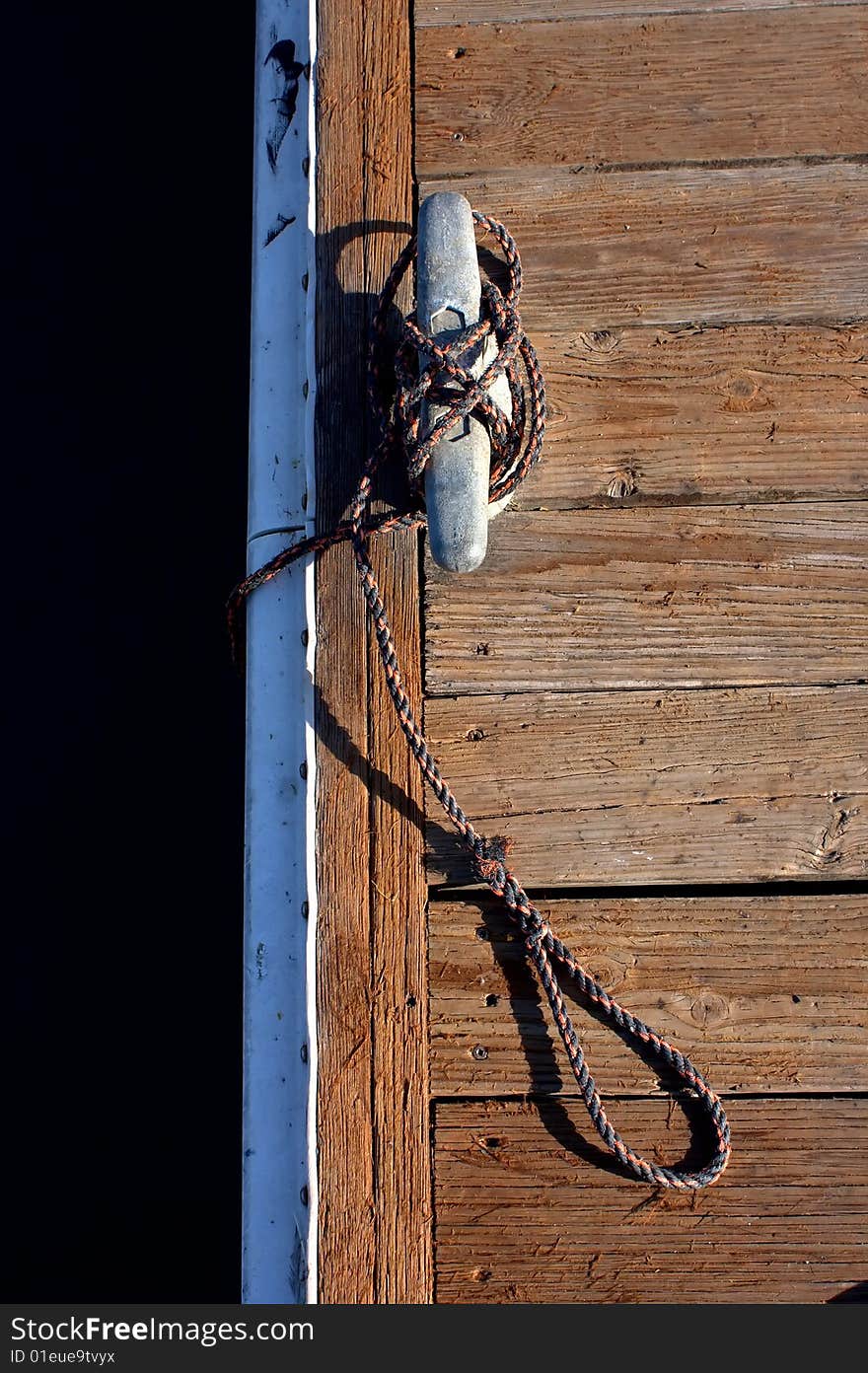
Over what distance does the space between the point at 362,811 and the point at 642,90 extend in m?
1.24

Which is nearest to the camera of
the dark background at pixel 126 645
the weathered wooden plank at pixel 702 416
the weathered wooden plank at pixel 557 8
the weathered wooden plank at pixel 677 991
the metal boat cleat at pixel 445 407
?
the metal boat cleat at pixel 445 407

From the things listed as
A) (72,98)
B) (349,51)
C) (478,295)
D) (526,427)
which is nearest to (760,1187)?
(526,427)

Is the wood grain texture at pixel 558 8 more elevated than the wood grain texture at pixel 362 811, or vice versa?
the wood grain texture at pixel 558 8

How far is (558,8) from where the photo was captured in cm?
166

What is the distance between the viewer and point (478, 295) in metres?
1.32

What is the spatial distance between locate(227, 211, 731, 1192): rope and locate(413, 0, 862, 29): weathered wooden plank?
0.48 metres

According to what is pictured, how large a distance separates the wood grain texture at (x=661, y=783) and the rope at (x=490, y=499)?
2.1 inches

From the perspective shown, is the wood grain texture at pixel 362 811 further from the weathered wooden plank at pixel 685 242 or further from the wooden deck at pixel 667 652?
the weathered wooden plank at pixel 685 242

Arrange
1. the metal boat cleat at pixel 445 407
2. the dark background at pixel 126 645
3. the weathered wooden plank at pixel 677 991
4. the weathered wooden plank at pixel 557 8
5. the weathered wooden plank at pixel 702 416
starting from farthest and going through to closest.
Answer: the dark background at pixel 126 645, the weathered wooden plank at pixel 557 8, the weathered wooden plank at pixel 702 416, the weathered wooden plank at pixel 677 991, the metal boat cleat at pixel 445 407

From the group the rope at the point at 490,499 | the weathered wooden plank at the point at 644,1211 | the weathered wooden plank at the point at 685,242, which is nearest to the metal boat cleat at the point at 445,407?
the rope at the point at 490,499

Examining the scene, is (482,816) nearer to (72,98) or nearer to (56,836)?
(56,836)

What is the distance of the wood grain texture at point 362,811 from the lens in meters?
1.33

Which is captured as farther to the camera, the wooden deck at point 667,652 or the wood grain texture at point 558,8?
the wood grain texture at point 558,8

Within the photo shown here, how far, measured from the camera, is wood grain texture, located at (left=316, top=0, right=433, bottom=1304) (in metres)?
1.33
